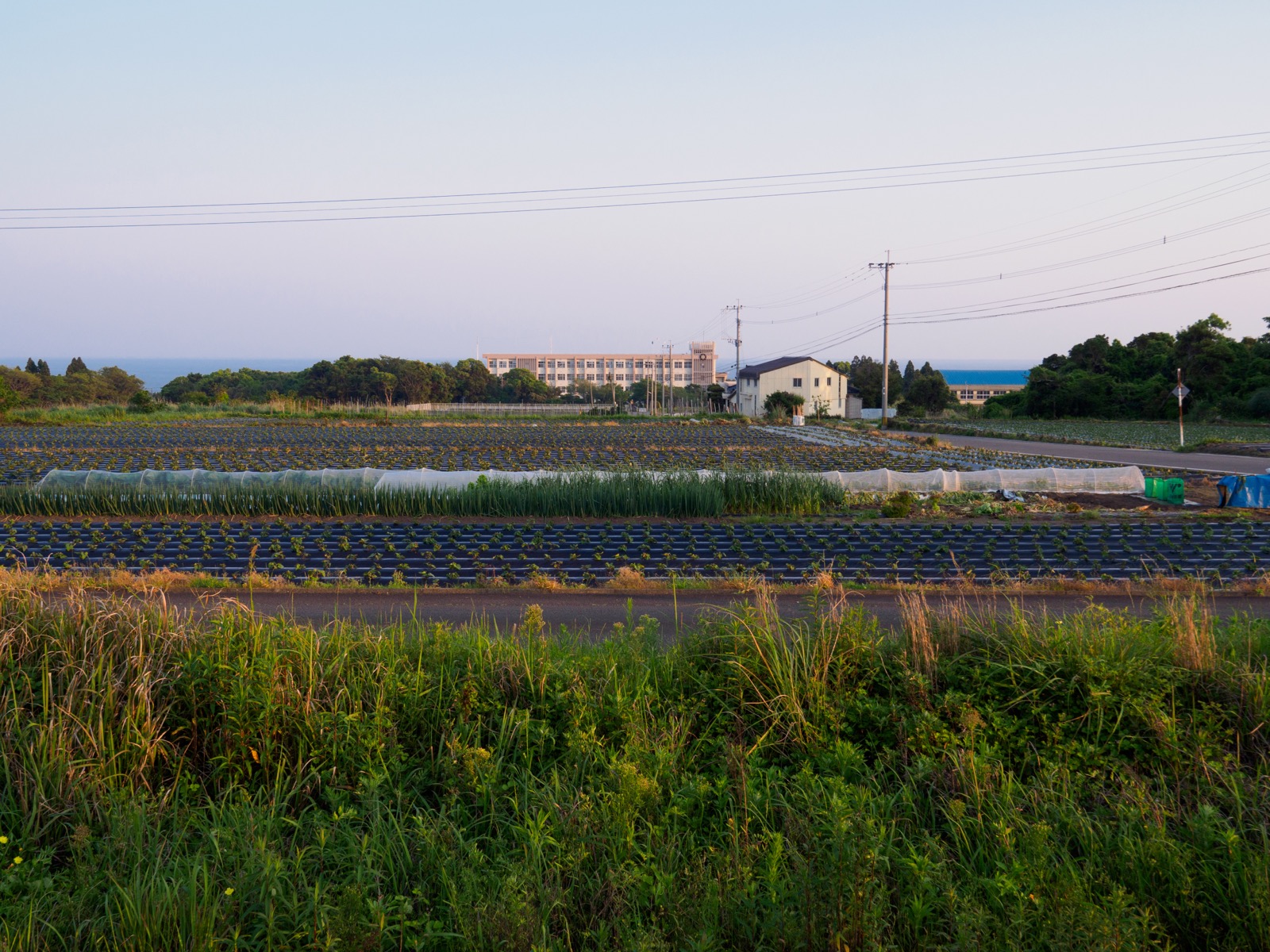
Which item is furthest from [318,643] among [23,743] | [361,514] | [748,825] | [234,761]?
[361,514]

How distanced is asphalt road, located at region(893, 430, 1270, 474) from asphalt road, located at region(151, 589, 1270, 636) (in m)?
16.2

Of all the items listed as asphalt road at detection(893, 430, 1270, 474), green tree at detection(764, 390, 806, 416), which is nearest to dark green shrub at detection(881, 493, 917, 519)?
asphalt road at detection(893, 430, 1270, 474)

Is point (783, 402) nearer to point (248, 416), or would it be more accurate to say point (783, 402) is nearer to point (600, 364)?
point (248, 416)

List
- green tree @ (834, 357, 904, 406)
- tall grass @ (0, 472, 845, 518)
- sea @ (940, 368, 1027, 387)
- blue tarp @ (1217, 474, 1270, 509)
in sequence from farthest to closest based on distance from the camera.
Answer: sea @ (940, 368, 1027, 387), green tree @ (834, 357, 904, 406), blue tarp @ (1217, 474, 1270, 509), tall grass @ (0, 472, 845, 518)

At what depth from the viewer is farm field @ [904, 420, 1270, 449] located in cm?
3209

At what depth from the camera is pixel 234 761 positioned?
4.66 metres

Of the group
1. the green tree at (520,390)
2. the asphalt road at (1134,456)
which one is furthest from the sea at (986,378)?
the asphalt road at (1134,456)

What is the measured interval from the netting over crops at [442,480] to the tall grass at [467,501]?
0.30 meters

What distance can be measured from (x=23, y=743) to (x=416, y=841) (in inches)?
83.8

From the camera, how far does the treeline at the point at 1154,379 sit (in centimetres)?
4625

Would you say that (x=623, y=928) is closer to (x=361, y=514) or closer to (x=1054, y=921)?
(x=1054, y=921)

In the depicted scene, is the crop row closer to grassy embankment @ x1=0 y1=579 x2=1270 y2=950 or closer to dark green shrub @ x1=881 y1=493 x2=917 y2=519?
dark green shrub @ x1=881 y1=493 x2=917 y2=519

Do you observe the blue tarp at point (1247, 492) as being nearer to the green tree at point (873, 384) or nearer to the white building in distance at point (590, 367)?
the green tree at point (873, 384)

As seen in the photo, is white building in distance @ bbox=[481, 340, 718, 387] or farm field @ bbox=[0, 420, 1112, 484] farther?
white building in distance @ bbox=[481, 340, 718, 387]
